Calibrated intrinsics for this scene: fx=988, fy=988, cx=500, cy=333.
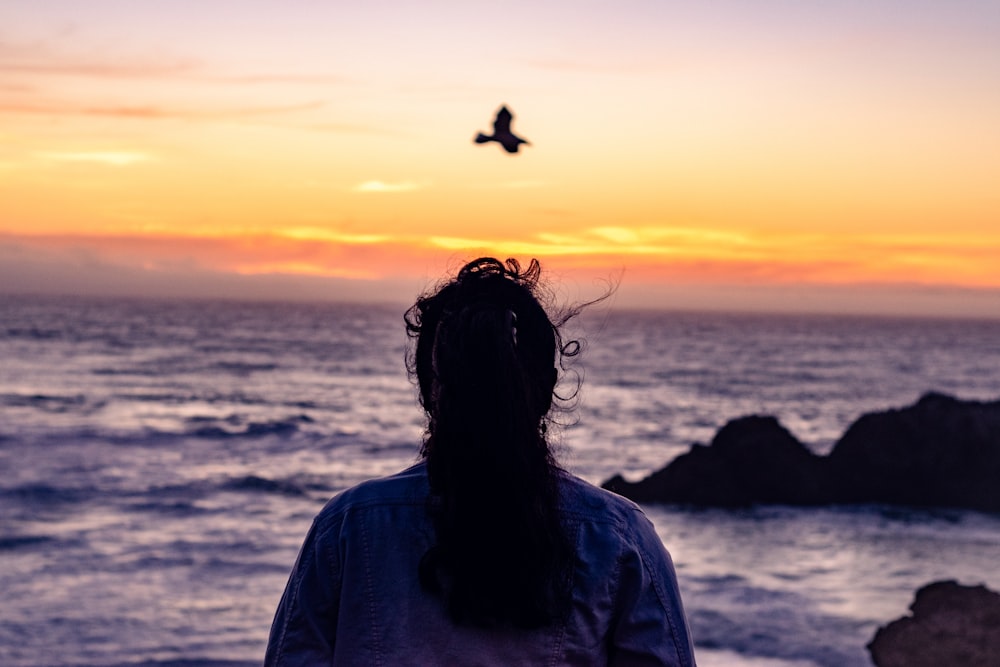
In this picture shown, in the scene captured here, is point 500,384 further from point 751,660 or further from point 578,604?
point 751,660

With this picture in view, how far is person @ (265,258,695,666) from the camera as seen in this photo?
143cm

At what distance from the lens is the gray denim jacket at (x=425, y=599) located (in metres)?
1.46

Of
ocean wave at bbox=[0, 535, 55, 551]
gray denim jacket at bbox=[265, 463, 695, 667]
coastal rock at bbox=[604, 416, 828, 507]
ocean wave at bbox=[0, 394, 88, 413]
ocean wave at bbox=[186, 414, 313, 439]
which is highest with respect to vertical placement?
gray denim jacket at bbox=[265, 463, 695, 667]

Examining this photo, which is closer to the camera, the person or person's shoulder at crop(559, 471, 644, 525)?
the person

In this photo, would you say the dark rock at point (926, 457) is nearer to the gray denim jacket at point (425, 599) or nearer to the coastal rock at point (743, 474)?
the coastal rock at point (743, 474)

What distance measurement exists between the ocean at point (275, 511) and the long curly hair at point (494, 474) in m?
0.24

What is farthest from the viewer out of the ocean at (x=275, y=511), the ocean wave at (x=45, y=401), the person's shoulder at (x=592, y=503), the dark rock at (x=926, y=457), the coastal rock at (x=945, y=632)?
the ocean wave at (x=45, y=401)

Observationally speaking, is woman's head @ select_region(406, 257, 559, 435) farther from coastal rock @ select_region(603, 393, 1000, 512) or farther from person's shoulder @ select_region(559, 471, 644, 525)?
coastal rock @ select_region(603, 393, 1000, 512)

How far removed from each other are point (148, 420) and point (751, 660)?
940 inches

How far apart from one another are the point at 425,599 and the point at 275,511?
15603 mm

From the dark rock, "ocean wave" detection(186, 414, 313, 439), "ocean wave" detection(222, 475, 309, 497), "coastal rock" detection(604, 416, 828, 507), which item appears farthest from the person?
"ocean wave" detection(186, 414, 313, 439)

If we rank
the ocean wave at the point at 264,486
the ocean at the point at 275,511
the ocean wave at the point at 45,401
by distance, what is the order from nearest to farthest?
the ocean at the point at 275,511 → the ocean wave at the point at 264,486 → the ocean wave at the point at 45,401

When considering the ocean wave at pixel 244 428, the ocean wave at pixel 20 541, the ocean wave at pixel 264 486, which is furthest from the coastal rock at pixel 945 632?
the ocean wave at pixel 244 428

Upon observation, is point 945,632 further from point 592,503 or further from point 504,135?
point 592,503
